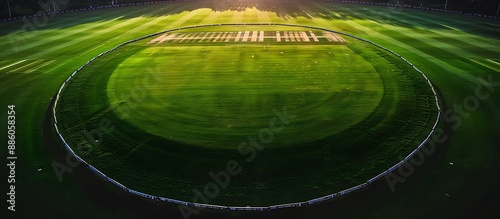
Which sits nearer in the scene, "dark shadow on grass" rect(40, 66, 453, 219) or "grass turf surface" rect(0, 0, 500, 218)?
"dark shadow on grass" rect(40, 66, 453, 219)

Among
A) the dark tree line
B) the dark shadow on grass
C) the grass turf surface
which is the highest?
the dark tree line

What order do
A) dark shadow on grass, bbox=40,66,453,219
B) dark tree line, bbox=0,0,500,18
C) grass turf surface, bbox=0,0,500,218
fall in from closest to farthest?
dark shadow on grass, bbox=40,66,453,219 < grass turf surface, bbox=0,0,500,218 < dark tree line, bbox=0,0,500,18

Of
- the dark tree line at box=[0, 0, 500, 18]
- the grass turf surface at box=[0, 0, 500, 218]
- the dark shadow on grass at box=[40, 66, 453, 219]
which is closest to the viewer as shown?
the dark shadow on grass at box=[40, 66, 453, 219]

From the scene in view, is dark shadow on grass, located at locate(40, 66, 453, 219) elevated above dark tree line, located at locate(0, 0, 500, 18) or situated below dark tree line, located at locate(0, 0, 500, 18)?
below

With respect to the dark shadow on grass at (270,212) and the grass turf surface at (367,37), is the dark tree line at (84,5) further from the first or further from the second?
the dark shadow on grass at (270,212)

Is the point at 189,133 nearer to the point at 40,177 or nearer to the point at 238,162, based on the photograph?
the point at 238,162

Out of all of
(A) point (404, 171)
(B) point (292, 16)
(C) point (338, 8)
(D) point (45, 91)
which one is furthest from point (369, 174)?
(C) point (338, 8)

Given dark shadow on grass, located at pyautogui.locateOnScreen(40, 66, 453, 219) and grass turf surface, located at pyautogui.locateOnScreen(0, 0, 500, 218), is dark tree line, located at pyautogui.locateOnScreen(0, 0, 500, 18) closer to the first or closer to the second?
grass turf surface, located at pyautogui.locateOnScreen(0, 0, 500, 218)

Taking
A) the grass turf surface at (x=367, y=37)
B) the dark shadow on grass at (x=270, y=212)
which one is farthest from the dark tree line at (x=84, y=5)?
the dark shadow on grass at (x=270, y=212)

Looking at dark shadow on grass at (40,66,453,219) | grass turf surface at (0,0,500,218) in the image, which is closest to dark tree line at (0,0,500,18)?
grass turf surface at (0,0,500,218)
